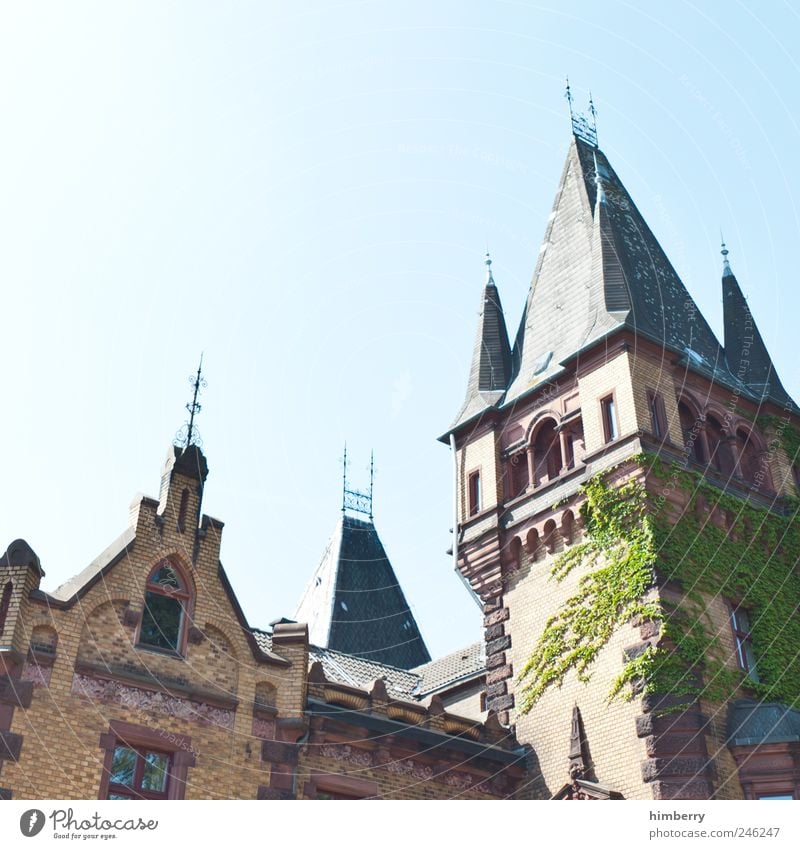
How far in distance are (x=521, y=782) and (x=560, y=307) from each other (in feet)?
48.6

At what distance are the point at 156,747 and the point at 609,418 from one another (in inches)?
567

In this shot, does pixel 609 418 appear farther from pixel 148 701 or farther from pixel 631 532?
pixel 148 701

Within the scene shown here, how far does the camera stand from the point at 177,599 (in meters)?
23.9

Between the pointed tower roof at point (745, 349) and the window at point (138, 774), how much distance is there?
20.3m

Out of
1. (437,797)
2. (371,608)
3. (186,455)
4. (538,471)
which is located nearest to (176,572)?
(186,455)

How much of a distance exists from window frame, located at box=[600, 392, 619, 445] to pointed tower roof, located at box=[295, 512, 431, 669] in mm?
15069

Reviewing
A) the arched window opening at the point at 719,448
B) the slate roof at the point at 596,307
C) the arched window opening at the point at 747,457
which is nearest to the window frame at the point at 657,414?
the slate roof at the point at 596,307

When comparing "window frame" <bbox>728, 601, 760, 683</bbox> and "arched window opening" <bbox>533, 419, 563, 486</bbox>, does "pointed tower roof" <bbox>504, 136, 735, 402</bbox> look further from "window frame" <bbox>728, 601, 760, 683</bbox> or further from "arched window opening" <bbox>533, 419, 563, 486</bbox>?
"window frame" <bbox>728, 601, 760, 683</bbox>

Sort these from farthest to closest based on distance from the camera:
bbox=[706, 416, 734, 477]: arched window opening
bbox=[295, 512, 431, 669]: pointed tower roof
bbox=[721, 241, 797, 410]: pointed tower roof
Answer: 1. bbox=[295, 512, 431, 669]: pointed tower roof
2. bbox=[721, 241, 797, 410]: pointed tower roof
3. bbox=[706, 416, 734, 477]: arched window opening

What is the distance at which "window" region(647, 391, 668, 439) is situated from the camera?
30250 mm

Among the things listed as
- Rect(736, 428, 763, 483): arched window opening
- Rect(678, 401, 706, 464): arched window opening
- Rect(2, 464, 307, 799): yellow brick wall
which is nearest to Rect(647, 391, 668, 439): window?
Rect(678, 401, 706, 464): arched window opening
